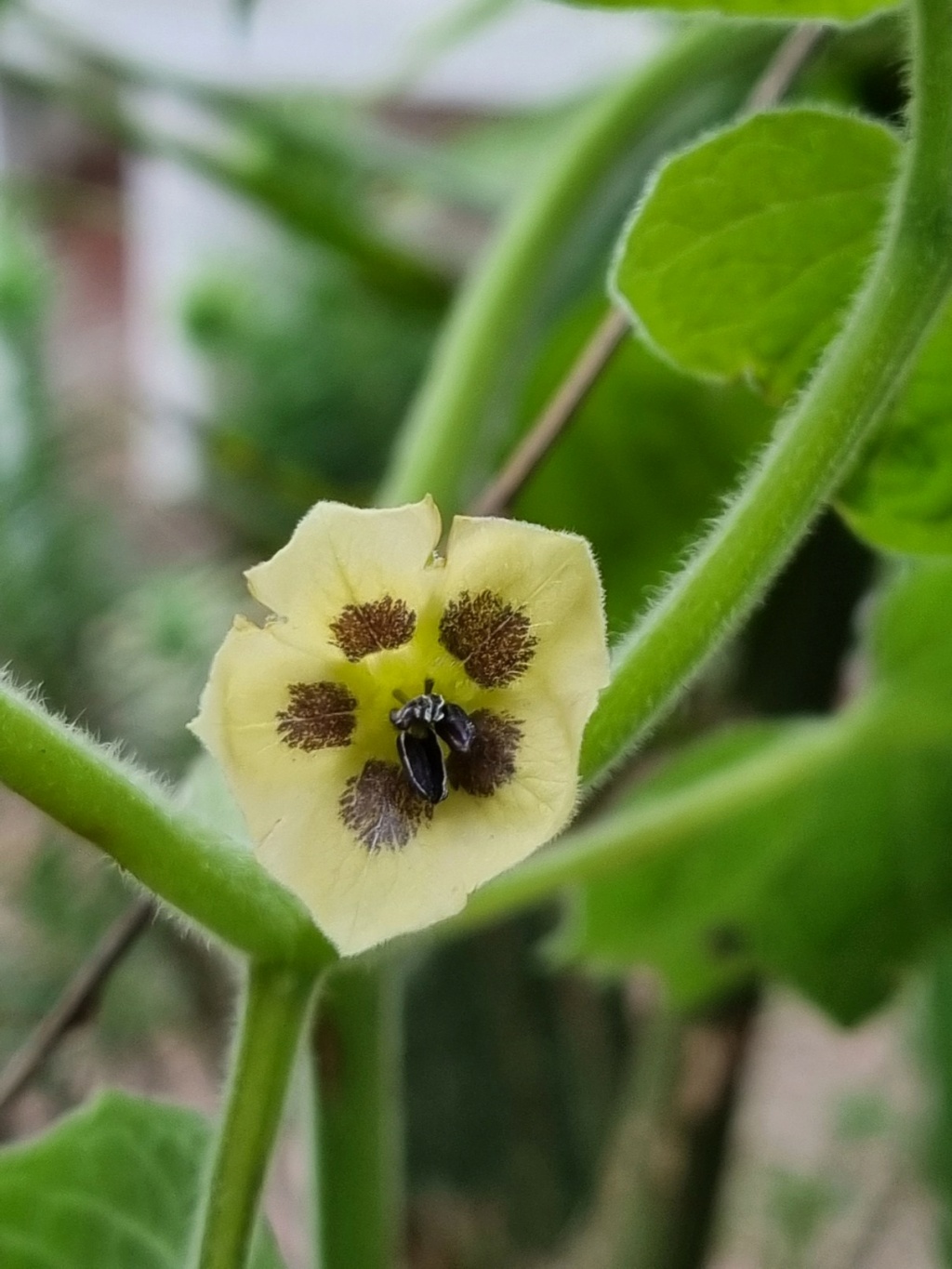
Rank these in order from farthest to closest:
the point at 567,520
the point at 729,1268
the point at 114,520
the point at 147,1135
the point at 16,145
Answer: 1. the point at 16,145
2. the point at 729,1268
3. the point at 114,520
4. the point at 567,520
5. the point at 147,1135

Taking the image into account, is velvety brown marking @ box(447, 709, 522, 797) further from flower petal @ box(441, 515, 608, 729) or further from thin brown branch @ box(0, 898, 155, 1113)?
thin brown branch @ box(0, 898, 155, 1113)

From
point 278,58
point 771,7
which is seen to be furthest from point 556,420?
point 278,58

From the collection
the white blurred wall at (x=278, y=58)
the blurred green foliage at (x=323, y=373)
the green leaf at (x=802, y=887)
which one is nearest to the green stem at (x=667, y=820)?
the green leaf at (x=802, y=887)

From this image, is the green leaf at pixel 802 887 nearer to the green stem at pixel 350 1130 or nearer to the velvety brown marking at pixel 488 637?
the green stem at pixel 350 1130

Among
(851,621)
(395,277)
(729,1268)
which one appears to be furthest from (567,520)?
(729,1268)

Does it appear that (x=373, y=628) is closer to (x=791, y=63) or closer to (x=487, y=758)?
(x=487, y=758)

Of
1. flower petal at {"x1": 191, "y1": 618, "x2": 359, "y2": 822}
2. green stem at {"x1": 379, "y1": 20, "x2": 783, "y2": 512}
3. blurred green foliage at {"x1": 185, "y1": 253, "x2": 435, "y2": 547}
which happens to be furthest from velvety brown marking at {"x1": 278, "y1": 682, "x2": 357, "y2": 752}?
blurred green foliage at {"x1": 185, "y1": 253, "x2": 435, "y2": 547}

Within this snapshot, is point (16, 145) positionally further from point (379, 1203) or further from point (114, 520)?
point (379, 1203)

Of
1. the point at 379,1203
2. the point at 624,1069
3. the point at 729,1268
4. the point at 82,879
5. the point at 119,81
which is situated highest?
the point at 119,81

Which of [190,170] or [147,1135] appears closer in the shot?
[147,1135]
